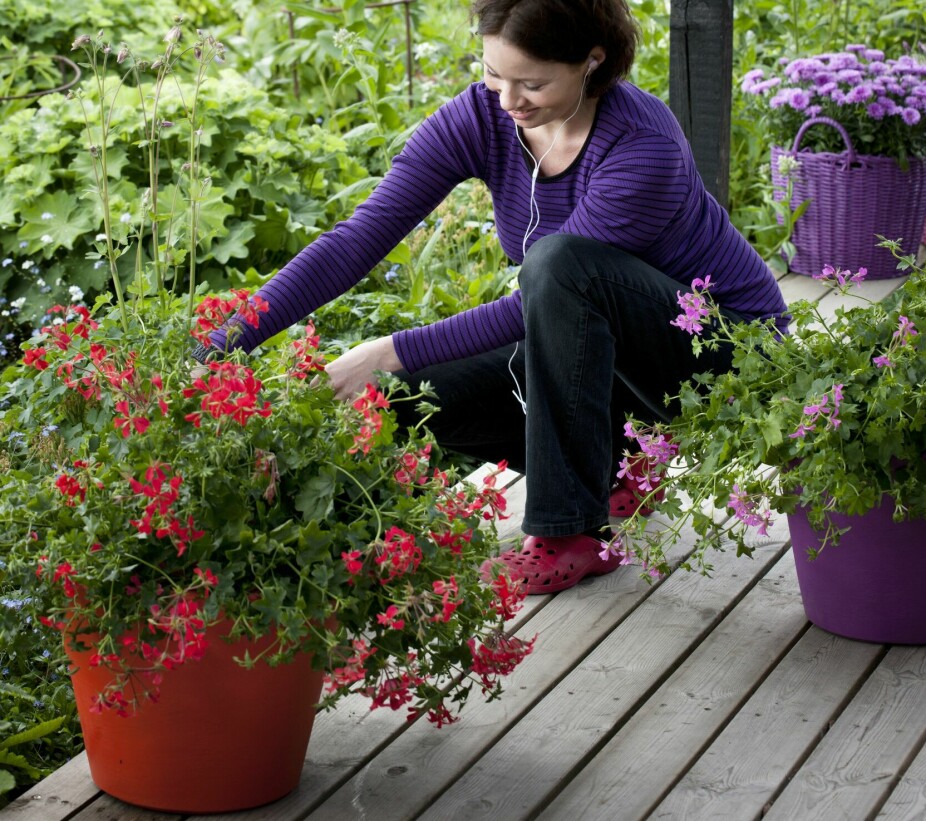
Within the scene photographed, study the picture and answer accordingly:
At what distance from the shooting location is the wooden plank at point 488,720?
1650 millimetres

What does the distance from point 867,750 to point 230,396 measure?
958 mm

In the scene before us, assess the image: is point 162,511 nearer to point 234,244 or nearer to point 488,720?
point 488,720

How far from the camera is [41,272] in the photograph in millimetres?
3271

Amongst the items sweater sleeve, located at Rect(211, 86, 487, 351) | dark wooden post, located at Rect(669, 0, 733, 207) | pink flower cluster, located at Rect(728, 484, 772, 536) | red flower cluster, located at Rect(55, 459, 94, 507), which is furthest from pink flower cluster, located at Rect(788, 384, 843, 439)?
dark wooden post, located at Rect(669, 0, 733, 207)

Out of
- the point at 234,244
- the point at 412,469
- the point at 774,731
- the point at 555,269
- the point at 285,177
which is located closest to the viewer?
the point at 412,469

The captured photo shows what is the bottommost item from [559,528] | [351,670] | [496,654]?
[559,528]

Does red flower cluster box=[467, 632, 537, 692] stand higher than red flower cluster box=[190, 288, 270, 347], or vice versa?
red flower cluster box=[190, 288, 270, 347]

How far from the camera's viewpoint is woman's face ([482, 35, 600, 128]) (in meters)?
1.96

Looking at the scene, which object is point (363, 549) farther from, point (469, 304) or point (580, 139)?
point (469, 304)

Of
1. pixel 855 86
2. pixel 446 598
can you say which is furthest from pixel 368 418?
pixel 855 86

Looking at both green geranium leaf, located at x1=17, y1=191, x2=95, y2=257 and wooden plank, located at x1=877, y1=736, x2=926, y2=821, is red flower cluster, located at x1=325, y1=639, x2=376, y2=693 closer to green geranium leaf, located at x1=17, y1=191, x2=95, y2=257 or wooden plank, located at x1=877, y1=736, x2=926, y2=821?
wooden plank, located at x1=877, y1=736, x2=926, y2=821

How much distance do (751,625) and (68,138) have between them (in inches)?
86.7

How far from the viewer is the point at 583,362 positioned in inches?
78.6

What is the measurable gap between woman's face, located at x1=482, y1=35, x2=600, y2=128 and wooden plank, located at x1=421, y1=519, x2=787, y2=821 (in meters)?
0.80
